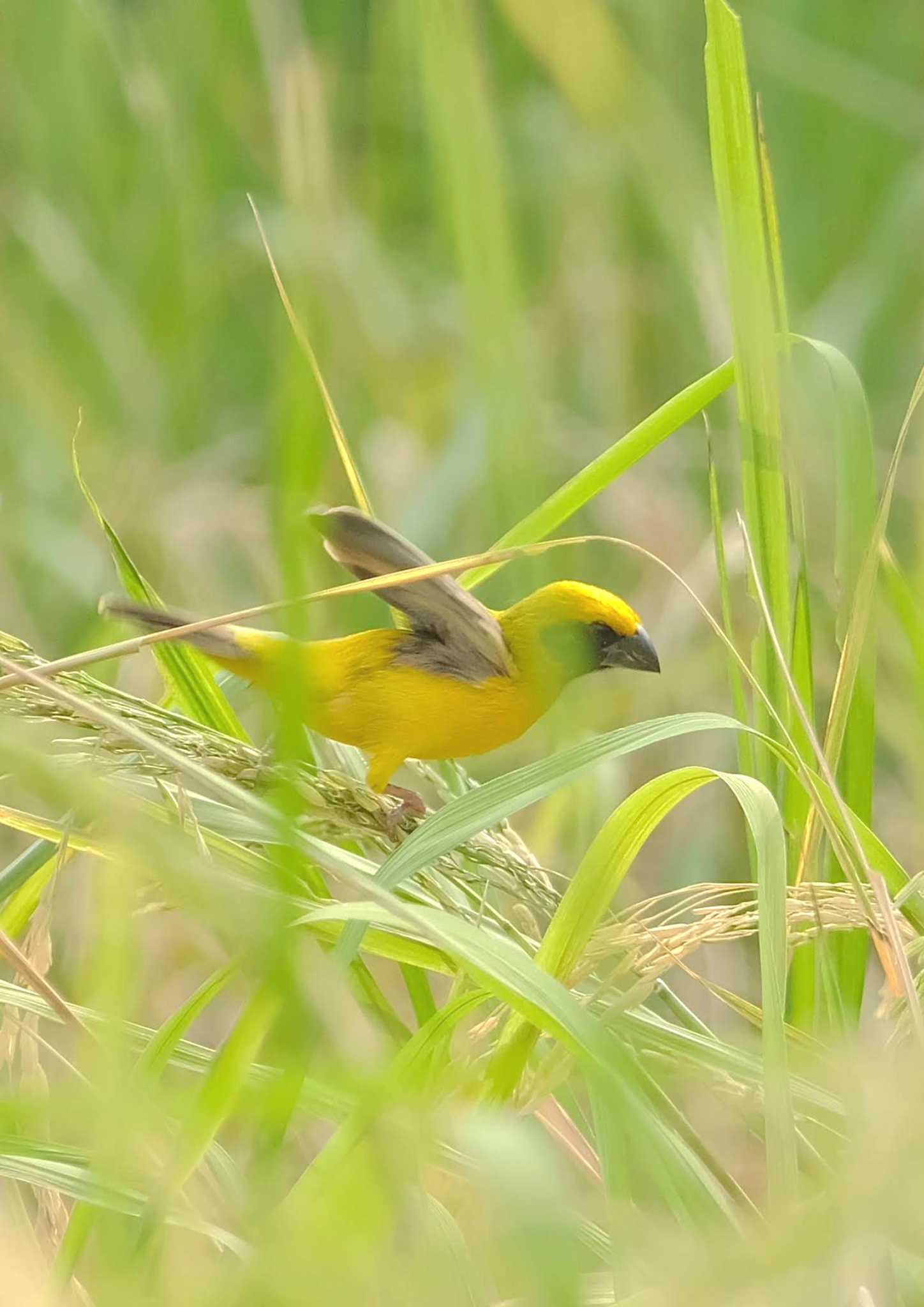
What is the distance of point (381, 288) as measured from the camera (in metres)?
3.76

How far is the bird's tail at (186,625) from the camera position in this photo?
1667 mm

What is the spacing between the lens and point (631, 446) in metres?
1.51

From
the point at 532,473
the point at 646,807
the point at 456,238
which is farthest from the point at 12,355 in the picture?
the point at 646,807

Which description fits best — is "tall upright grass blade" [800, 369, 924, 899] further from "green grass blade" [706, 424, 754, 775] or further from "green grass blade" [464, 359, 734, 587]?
"green grass blade" [464, 359, 734, 587]

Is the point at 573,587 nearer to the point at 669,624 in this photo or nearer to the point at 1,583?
the point at 669,624

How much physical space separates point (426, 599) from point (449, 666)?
11.8 inches

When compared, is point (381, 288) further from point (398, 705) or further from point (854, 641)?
point (854, 641)

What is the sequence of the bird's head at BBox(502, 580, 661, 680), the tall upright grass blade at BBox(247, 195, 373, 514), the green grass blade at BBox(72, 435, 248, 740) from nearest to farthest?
1. the tall upright grass blade at BBox(247, 195, 373, 514)
2. the green grass blade at BBox(72, 435, 248, 740)
3. the bird's head at BBox(502, 580, 661, 680)

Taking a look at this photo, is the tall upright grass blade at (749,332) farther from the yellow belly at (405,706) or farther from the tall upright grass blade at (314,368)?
the yellow belly at (405,706)

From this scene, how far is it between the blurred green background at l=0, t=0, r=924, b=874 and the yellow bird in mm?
467

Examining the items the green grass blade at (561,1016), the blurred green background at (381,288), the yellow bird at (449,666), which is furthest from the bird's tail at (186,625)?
the blurred green background at (381,288)

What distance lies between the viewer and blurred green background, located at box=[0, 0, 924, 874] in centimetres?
313

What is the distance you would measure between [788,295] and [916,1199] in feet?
9.75

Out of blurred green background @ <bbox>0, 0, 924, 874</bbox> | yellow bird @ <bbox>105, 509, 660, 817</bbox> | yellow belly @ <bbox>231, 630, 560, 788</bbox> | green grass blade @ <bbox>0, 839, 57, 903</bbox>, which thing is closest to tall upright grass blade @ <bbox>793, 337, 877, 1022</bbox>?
yellow bird @ <bbox>105, 509, 660, 817</bbox>
